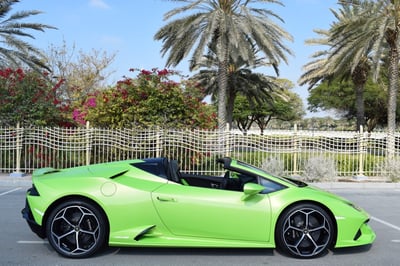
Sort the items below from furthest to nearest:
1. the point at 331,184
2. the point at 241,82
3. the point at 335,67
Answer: the point at 241,82 < the point at 335,67 < the point at 331,184

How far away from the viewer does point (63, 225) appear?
15.3 ft

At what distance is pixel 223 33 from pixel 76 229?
14.0m

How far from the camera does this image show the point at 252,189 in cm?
452

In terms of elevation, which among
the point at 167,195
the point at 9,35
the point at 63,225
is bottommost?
the point at 63,225

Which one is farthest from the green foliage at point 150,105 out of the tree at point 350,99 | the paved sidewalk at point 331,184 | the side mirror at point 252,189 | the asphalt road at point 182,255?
the tree at point 350,99

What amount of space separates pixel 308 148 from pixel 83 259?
10102mm

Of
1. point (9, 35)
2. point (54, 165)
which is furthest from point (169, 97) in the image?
point (9, 35)

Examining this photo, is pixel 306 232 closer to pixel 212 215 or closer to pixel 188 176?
pixel 212 215

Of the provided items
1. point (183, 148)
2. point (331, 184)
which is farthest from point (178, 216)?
point (183, 148)

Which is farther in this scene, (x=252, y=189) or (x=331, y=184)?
(x=331, y=184)

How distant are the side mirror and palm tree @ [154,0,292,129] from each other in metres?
12.6

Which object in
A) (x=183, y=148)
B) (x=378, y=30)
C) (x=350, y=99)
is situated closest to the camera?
(x=183, y=148)

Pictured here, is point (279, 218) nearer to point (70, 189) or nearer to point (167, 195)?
point (167, 195)

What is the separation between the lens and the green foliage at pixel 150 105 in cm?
1367
